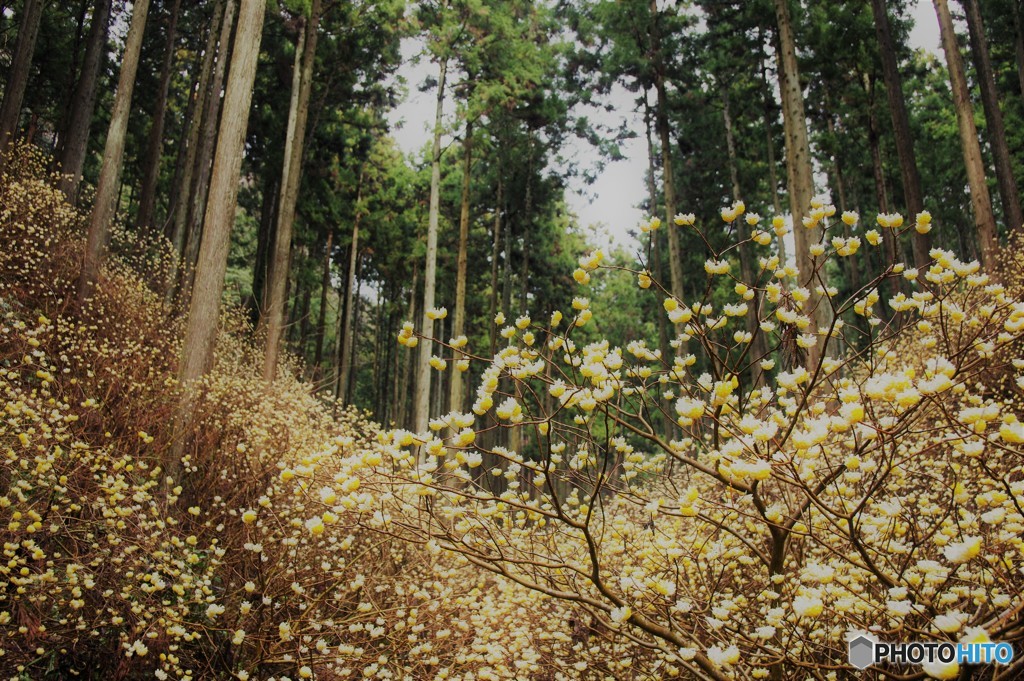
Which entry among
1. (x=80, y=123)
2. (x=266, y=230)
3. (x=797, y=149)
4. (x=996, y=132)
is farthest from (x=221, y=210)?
(x=996, y=132)

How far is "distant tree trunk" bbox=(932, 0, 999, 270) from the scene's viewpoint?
8.02 meters

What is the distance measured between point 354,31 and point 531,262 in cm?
903

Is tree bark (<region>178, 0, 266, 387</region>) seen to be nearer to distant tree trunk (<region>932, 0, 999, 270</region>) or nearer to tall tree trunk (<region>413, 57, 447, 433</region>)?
→ tall tree trunk (<region>413, 57, 447, 433</region>)

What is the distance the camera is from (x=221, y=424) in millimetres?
4766

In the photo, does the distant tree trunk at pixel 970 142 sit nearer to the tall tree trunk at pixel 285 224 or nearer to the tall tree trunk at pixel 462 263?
the tall tree trunk at pixel 462 263

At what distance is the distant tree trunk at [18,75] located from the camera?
7195 millimetres

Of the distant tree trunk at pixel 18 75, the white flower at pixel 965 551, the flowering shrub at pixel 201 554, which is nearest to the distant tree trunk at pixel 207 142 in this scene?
the distant tree trunk at pixel 18 75

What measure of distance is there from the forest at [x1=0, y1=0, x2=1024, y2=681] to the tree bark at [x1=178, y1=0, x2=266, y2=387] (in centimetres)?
4

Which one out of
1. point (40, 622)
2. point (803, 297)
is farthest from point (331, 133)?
point (803, 297)

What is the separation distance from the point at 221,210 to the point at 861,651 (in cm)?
574

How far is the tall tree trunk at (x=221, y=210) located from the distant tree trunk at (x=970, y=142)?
9483 millimetres

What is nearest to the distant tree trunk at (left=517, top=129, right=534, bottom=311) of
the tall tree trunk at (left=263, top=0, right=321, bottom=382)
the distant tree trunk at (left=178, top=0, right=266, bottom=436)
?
the tall tree trunk at (left=263, top=0, right=321, bottom=382)

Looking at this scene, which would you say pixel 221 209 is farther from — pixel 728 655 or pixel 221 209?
pixel 728 655

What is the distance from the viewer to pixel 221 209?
5.31 m
